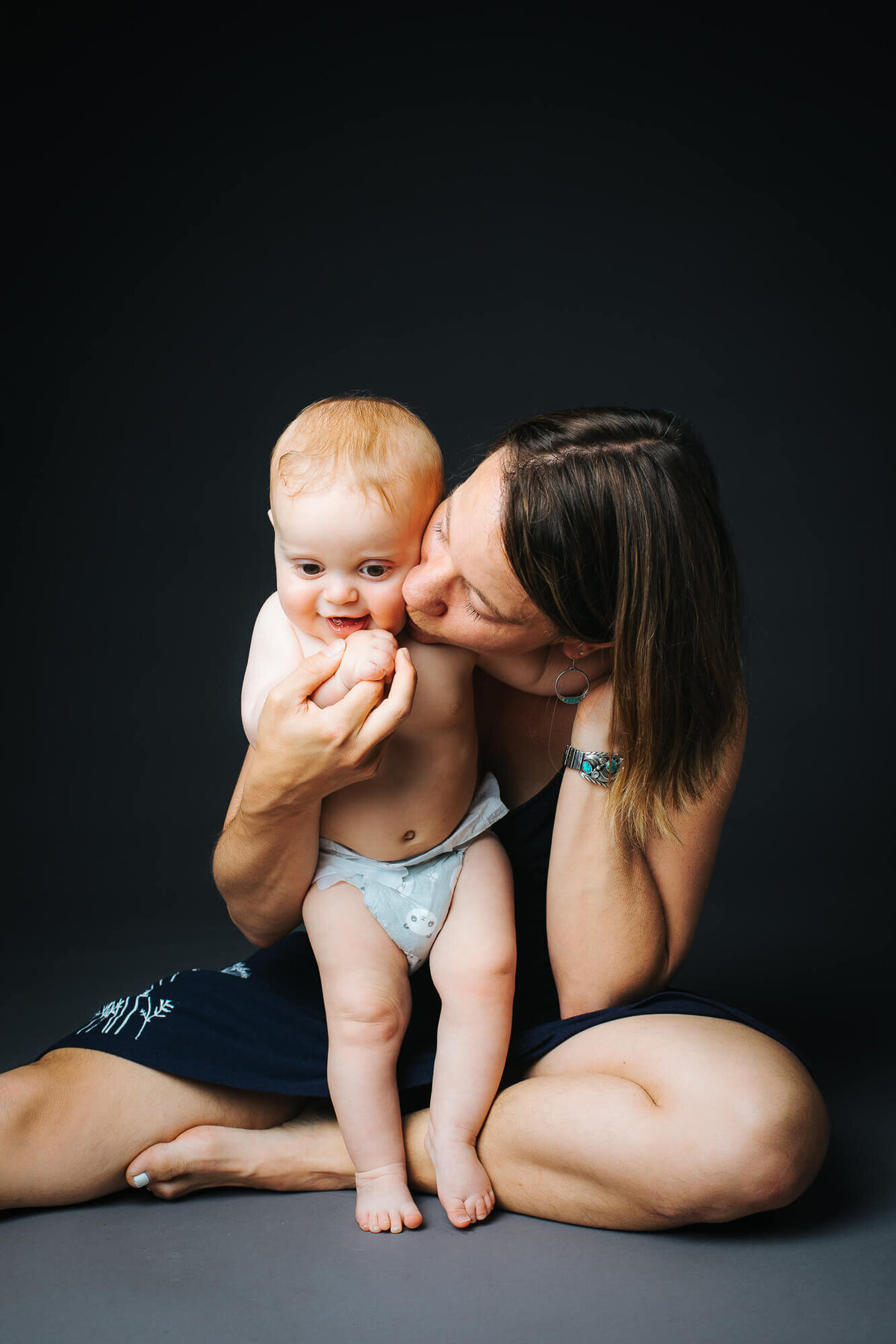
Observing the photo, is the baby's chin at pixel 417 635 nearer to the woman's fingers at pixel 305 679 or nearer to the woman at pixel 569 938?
the woman at pixel 569 938

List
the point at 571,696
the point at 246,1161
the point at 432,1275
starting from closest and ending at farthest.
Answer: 1. the point at 432,1275
2. the point at 246,1161
3. the point at 571,696

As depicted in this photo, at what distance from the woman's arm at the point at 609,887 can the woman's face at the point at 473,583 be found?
0.23 metres

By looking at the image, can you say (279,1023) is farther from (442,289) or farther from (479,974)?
(442,289)

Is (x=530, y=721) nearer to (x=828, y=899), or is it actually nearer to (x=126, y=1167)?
(x=126, y=1167)

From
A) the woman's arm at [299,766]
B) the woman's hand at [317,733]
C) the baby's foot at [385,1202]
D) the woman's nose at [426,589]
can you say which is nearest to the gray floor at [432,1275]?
the baby's foot at [385,1202]

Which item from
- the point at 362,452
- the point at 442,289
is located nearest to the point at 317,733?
the point at 362,452

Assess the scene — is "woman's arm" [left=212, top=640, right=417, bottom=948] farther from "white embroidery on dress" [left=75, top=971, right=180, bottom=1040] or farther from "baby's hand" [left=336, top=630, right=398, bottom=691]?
"white embroidery on dress" [left=75, top=971, right=180, bottom=1040]

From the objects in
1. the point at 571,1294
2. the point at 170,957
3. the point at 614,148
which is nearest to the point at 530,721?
the point at 571,1294

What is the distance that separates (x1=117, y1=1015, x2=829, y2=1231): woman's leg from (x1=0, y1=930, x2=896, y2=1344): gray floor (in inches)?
2.1

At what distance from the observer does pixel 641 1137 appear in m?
1.65

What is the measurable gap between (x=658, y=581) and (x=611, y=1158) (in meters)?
0.72

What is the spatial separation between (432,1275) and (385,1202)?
0.44 feet

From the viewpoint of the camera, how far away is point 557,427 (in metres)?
1.70

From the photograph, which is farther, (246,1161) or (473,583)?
(246,1161)
